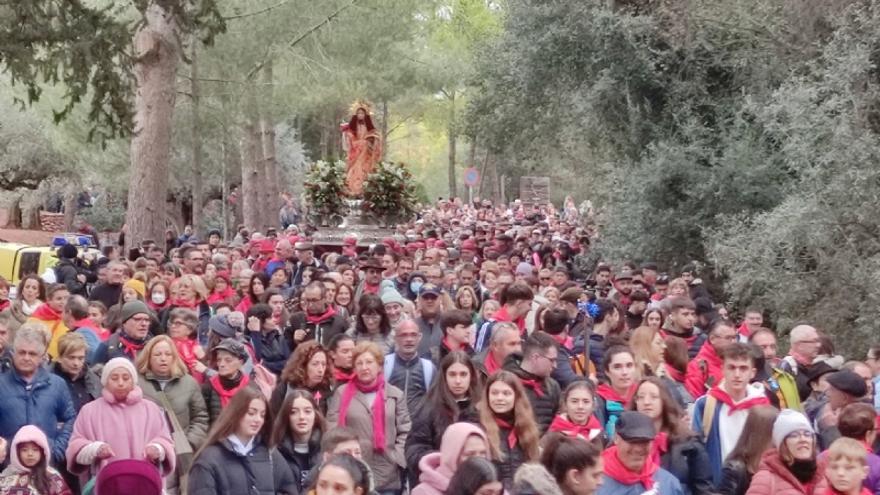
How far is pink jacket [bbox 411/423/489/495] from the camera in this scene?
6.55 m

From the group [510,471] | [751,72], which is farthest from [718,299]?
[510,471]

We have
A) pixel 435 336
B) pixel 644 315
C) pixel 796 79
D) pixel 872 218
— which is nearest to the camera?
pixel 435 336

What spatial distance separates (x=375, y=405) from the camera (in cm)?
935

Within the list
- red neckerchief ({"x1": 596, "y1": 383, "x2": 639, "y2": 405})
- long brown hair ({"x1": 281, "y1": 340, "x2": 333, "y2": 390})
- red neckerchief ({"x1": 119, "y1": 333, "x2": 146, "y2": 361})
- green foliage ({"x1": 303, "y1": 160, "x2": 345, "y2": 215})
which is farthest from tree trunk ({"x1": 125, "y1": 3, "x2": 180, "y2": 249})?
red neckerchief ({"x1": 596, "y1": 383, "x2": 639, "y2": 405})

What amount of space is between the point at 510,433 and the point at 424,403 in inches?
32.6

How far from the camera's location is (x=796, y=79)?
18.3 metres

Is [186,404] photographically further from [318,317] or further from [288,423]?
[318,317]

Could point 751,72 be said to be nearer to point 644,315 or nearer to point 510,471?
point 644,315

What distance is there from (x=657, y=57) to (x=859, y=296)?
6.62 m

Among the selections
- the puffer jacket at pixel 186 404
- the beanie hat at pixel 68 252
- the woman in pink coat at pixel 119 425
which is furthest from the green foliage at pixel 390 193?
the woman in pink coat at pixel 119 425

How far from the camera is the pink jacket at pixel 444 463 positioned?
6.55m

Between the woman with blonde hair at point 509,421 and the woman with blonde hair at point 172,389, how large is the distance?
7.25 ft

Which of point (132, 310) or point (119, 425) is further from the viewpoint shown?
point (132, 310)

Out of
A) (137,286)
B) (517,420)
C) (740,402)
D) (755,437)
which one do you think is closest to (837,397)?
(740,402)
